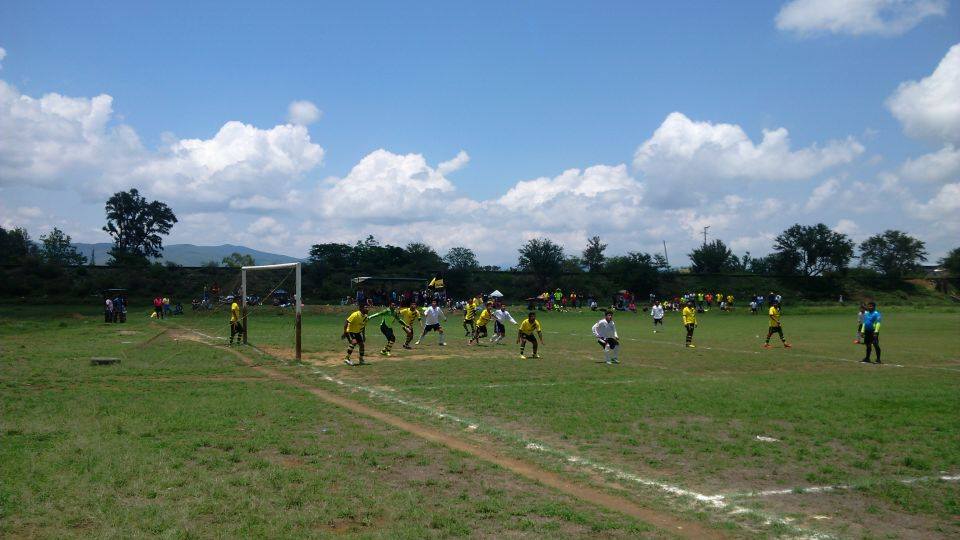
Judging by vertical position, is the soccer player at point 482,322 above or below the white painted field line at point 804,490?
above

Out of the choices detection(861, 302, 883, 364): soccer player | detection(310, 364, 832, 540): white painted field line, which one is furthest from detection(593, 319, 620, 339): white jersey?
detection(310, 364, 832, 540): white painted field line

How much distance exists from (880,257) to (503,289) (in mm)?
77232

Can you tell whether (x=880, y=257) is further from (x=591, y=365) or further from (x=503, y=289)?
(x=591, y=365)

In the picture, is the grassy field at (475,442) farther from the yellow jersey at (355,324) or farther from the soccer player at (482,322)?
the soccer player at (482,322)

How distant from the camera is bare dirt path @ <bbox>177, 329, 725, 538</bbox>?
6.42 meters

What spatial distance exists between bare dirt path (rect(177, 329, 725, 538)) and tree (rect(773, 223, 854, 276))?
88.6 m

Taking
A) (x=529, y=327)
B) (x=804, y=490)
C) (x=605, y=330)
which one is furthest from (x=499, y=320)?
(x=804, y=490)

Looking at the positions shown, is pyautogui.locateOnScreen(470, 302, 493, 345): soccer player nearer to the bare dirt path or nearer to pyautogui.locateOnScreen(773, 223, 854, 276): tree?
the bare dirt path

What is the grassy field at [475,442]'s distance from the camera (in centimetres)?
647

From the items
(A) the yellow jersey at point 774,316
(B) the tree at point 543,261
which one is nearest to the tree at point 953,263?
(B) the tree at point 543,261

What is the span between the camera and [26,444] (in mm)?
8984

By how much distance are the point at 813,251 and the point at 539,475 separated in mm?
92641

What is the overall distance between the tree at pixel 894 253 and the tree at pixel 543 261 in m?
67.4

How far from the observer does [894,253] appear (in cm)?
11544
